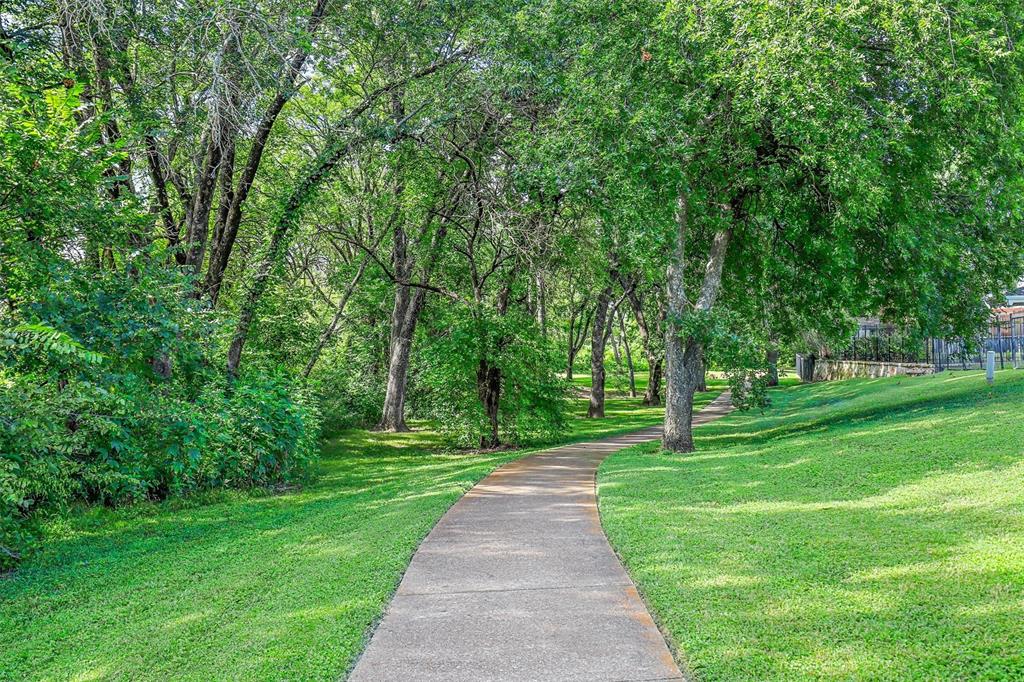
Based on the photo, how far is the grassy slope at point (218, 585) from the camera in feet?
15.4

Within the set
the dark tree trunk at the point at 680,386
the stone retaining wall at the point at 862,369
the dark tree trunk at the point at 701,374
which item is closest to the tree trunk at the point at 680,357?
the dark tree trunk at the point at 680,386

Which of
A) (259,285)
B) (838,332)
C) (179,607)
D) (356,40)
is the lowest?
(179,607)

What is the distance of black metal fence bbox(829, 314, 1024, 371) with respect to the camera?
1916 cm

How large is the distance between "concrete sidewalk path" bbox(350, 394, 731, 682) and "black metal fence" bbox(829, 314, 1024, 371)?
43.5 ft

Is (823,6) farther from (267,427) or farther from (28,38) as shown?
(28,38)

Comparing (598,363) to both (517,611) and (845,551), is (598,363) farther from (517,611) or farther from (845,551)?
(517,611)

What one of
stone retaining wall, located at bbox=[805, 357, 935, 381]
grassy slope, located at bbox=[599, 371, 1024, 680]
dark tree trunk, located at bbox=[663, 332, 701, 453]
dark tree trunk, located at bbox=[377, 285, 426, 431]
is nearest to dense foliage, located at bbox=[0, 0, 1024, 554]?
dark tree trunk, located at bbox=[663, 332, 701, 453]

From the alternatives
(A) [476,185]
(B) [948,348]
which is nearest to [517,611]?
(A) [476,185]

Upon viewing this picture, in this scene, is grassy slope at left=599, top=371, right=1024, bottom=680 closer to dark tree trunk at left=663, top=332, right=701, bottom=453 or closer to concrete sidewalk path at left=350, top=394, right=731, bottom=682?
concrete sidewalk path at left=350, top=394, right=731, bottom=682

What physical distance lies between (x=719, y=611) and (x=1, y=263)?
28.1 ft

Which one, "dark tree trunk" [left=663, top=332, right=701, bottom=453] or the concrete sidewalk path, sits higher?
"dark tree trunk" [left=663, top=332, right=701, bottom=453]

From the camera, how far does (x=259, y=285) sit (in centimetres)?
1509

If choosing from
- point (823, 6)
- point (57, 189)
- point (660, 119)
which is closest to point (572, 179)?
point (660, 119)

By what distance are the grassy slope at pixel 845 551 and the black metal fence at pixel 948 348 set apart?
25.1ft
